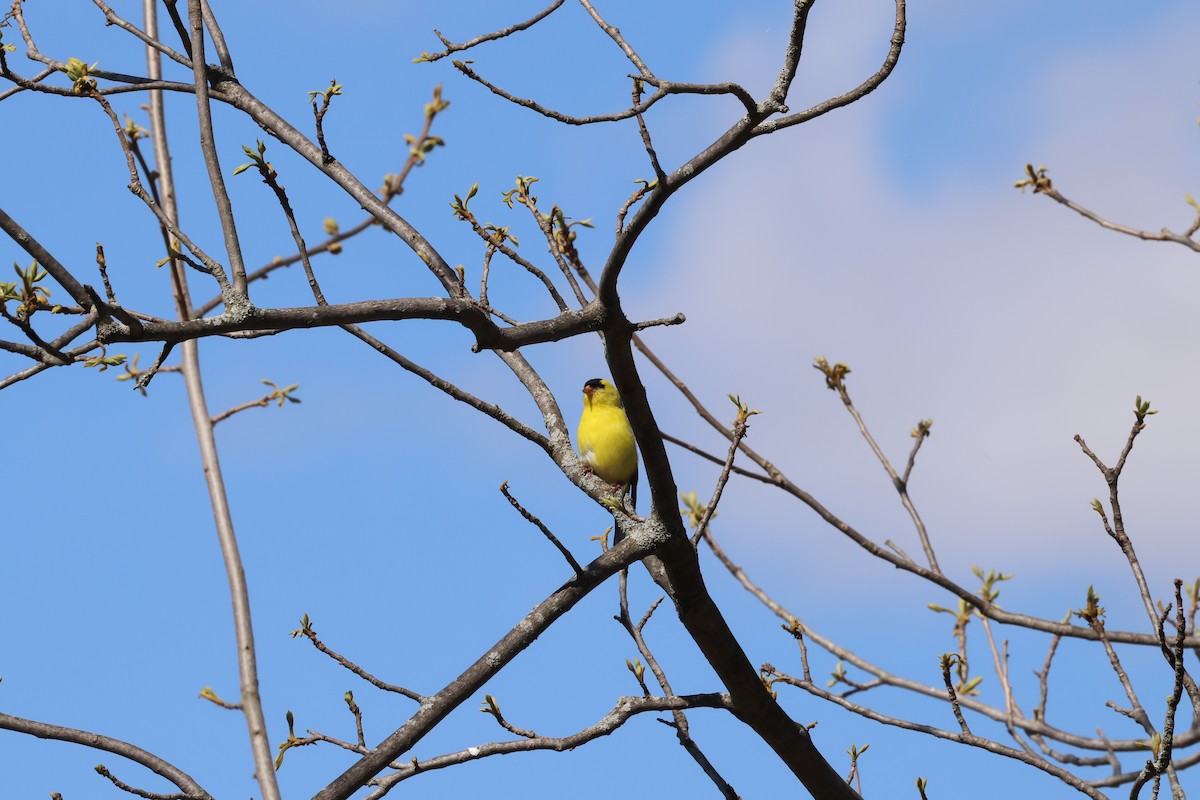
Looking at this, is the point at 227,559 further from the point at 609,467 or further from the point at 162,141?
the point at 609,467

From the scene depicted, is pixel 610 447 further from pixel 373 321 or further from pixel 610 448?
pixel 373 321

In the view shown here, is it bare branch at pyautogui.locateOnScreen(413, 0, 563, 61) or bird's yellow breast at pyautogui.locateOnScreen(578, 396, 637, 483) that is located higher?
bird's yellow breast at pyautogui.locateOnScreen(578, 396, 637, 483)

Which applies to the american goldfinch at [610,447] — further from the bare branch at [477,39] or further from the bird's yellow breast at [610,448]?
the bare branch at [477,39]

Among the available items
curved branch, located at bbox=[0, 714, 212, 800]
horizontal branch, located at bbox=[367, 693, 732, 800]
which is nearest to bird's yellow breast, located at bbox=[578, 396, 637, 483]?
horizontal branch, located at bbox=[367, 693, 732, 800]

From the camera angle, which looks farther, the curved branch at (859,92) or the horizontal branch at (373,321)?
the curved branch at (859,92)

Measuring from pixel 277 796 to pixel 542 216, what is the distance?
7.11 ft

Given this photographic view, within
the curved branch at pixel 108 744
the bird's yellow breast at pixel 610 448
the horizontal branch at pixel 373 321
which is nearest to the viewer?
the horizontal branch at pixel 373 321

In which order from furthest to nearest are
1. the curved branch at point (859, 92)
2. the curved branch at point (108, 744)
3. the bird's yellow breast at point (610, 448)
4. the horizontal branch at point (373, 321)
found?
the bird's yellow breast at point (610, 448) < the curved branch at point (108, 744) < the curved branch at point (859, 92) < the horizontal branch at point (373, 321)

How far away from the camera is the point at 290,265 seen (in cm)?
541

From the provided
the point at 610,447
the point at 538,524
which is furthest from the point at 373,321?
the point at 610,447

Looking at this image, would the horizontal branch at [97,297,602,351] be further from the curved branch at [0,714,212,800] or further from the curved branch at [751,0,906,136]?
the curved branch at [0,714,212,800]

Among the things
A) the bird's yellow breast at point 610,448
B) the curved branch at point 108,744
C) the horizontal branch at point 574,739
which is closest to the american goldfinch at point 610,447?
the bird's yellow breast at point 610,448

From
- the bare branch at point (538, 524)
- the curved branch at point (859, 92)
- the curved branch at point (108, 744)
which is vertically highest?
the curved branch at point (859, 92)

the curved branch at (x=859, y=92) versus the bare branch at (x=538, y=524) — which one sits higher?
the curved branch at (x=859, y=92)
